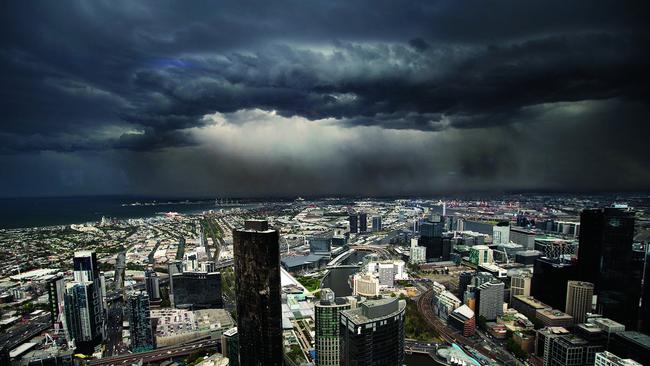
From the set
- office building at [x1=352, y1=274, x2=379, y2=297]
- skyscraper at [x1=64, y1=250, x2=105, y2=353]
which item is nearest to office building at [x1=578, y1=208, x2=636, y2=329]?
office building at [x1=352, y1=274, x2=379, y2=297]

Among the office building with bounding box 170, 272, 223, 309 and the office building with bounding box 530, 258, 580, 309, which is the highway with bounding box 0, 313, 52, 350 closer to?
the office building with bounding box 170, 272, 223, 309

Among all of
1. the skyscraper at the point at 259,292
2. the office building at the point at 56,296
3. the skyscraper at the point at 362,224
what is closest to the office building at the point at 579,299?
the skyscraper at the point at 259,292

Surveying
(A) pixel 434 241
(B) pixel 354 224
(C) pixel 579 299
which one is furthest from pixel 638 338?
(B) pixel 354 224

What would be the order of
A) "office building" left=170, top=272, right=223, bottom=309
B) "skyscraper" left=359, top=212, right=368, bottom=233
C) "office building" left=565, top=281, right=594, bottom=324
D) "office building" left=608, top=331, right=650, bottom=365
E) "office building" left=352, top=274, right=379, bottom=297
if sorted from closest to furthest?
"office building" left=608, top=331, right=650, bottom=365
"office building" left=565, top=281, right=594, bottom=324
"office building" left=170, top=272, right=223, bottom=309
"office building" left=352, top=274, right=379, bottom=297
"skyscraper" left=359, top=212, right=368, bottom=233

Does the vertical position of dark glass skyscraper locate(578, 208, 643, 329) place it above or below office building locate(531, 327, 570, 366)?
above

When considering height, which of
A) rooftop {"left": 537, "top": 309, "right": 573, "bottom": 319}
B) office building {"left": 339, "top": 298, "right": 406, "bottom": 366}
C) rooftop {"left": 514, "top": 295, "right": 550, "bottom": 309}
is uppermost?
office building {"left": 339, "top": 298, "right": 406, "bottom": 366}

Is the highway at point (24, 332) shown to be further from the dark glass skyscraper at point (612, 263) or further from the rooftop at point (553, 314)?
the dark glass skyscraper at point (612, 263)

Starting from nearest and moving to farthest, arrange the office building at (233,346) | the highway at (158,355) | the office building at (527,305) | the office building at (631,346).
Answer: the office building at (631,346), the office building at (233,346), the highway at (158,355), the office building at (527,305)
